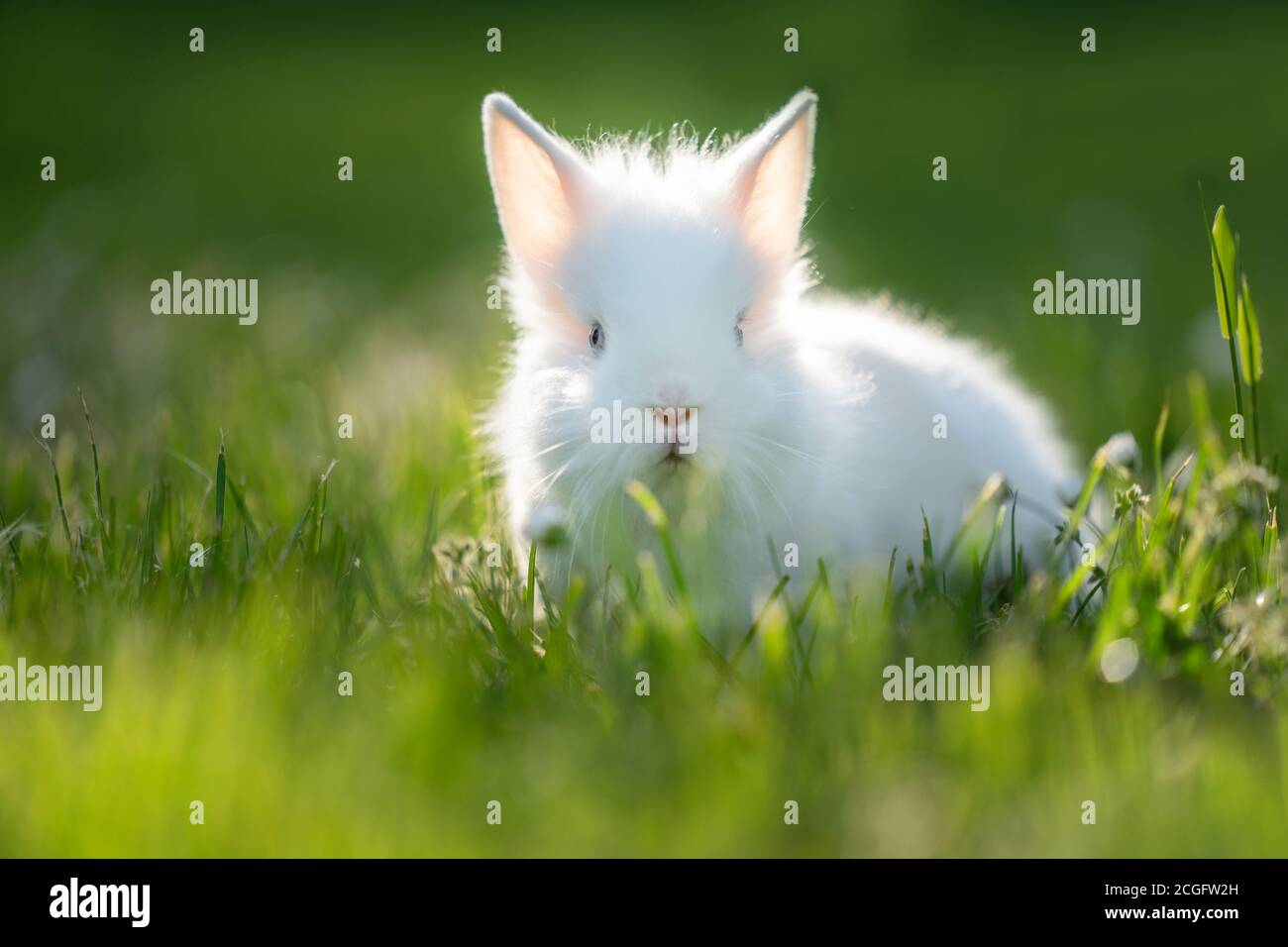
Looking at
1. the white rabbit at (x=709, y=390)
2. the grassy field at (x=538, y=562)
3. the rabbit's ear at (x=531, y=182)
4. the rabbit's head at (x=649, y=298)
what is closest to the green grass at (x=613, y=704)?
the grassy field at (x=538, y=562)

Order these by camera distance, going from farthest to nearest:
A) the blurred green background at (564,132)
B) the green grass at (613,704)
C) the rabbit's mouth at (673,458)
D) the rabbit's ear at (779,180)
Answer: the blurred green background at (564,132), the rabbit's ear at (779,180), the rabbit's mouth at (673,458), the green grass at (613,704)

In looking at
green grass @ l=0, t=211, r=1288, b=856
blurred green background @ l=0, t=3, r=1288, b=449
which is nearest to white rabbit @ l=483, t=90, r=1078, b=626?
green grass @ l=0, t=211, r=1288, b=856

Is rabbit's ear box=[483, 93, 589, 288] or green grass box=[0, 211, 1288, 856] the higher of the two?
rabbit's ear box=[483, 93, 589, 288]

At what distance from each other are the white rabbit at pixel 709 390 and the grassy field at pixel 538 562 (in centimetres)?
22

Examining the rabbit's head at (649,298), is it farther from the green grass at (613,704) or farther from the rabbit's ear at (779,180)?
the green grass at (613,704)

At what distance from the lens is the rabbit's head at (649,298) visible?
352 centimetres

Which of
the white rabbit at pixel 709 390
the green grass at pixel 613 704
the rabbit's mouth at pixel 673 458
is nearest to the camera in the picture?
the green grass at pixel 613 704

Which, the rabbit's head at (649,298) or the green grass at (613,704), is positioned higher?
the rabbit's head at (649,298)

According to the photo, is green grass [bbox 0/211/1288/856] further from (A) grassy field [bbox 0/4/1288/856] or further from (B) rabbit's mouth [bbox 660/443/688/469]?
(B) rabbit's mouth [bbox 660/443/688/469]

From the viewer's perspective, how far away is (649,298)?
3.65m

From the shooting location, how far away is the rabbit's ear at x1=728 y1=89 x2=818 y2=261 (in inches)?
157

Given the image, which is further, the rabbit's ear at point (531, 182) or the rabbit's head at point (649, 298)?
the rabbit's ear at point (531, 182)

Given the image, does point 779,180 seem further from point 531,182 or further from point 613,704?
point 613,704
